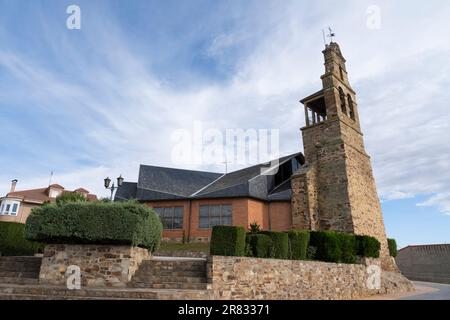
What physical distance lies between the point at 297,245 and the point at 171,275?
584 centimetres

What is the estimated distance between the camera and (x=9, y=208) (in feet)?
107

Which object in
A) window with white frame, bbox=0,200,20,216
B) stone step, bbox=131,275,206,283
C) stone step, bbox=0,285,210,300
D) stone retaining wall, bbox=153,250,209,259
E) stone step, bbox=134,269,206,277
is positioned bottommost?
stone step, bbox=0,285,210,300

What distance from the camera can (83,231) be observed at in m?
9.45

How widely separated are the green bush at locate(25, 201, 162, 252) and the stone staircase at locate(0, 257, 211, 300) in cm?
129

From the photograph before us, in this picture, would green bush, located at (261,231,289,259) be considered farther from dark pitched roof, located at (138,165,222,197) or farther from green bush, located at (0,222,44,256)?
green bush, located at (0,222,44,256)

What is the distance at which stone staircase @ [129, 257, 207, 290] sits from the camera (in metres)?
8.65

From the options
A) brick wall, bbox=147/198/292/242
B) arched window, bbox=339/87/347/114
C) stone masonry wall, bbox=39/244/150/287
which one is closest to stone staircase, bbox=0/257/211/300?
stone masonry wall, bbox=39/244/150/287

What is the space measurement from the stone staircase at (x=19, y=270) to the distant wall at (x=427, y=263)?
1308 inches
